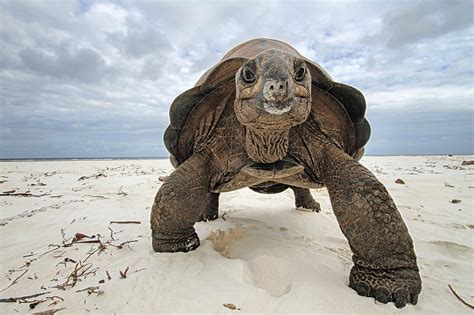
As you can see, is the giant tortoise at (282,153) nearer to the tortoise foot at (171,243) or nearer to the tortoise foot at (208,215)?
the tortoise foot at (171,243)

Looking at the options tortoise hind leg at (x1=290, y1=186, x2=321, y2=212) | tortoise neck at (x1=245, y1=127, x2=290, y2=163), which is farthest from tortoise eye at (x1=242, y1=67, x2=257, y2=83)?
tortoise hind leg at (x1=290, y1=186, x2=321, y2=212)

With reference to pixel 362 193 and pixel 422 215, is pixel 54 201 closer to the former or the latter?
pixel 362 193

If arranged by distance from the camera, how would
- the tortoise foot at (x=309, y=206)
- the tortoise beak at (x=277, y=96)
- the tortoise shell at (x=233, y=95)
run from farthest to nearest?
the tortoise foot at (x=309, y=206) → the tortoise shell at (x=233, y=95) → the tortoise beak at (x=277, y=96)

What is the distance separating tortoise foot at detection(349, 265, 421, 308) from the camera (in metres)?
1.89

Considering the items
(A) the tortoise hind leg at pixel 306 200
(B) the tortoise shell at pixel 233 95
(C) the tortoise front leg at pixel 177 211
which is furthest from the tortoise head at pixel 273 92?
(A) the tortoise hind leg at pixel 306 200

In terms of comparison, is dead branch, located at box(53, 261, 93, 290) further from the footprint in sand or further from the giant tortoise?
the footprint in sand

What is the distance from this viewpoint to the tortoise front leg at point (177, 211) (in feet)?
8.51

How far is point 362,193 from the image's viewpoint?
7.13 ft

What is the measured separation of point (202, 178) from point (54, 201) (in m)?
3.83

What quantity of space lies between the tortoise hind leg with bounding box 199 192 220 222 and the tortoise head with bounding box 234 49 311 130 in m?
2.16

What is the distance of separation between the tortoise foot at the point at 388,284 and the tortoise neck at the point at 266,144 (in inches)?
46.3

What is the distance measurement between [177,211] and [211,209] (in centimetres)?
151

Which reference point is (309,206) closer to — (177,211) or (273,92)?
(177,211)

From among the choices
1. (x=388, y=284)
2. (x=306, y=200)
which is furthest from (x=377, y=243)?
(x=306, y=200)
